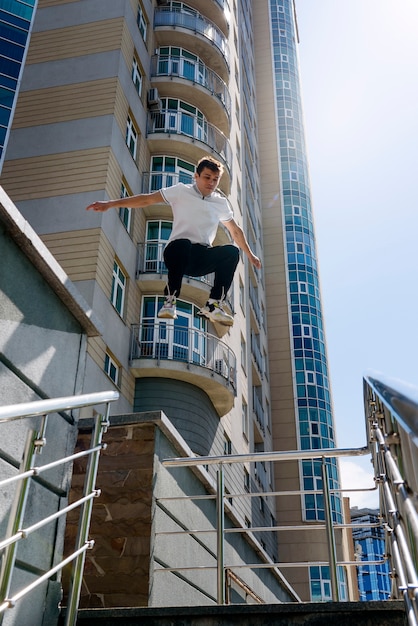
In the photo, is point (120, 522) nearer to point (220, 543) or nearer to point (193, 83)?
point (220, 543)

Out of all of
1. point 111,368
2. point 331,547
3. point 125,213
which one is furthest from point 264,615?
point 125,213

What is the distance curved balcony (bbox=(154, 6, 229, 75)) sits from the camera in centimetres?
2345

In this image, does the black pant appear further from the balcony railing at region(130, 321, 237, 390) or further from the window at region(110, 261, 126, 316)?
the balcony railing at region(130, 321, 237, 390)

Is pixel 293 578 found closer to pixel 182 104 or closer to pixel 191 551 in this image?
pixel 182 104

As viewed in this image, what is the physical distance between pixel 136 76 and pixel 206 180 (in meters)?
16.3

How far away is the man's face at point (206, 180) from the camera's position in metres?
6.72

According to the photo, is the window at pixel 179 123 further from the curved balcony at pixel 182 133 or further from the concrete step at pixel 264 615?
the concrete step at pixel 264 615

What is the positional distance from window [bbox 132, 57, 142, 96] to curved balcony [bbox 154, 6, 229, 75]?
255 cm

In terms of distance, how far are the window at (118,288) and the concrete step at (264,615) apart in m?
13.7

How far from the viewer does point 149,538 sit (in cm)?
636

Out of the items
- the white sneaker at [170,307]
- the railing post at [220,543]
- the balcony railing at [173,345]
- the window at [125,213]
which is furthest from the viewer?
the window at [125,213]

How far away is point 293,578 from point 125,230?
22.1 meters

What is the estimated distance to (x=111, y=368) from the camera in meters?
17.0

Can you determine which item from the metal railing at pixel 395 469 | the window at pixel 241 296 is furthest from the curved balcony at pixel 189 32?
the metal railing at pixel 395 469
